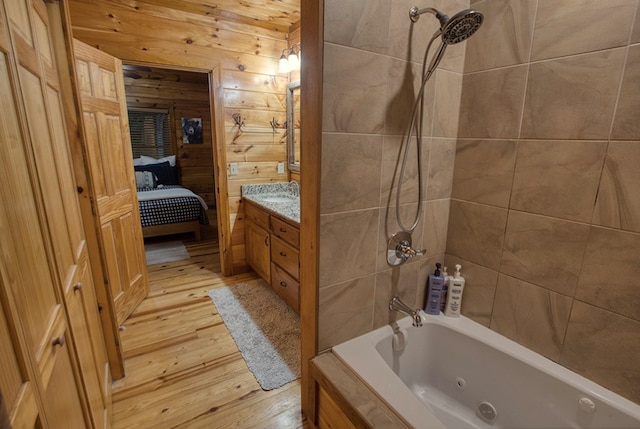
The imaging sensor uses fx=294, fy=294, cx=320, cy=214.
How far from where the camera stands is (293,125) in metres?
3.05

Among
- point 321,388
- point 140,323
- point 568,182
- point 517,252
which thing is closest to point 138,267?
point 140,323

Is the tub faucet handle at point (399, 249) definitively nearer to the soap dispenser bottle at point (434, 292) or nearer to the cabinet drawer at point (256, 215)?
the soap dispenser bottle at point (434, 292)

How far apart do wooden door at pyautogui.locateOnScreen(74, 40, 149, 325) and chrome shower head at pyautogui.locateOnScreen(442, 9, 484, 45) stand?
2104mm

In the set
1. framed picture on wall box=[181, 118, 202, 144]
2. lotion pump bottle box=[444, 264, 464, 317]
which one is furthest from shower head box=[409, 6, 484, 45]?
framed picture on wall box=[181, 118, 202, 144]

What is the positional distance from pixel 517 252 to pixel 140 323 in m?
2.66

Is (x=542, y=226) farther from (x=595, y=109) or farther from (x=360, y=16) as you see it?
(x=360, y=16)

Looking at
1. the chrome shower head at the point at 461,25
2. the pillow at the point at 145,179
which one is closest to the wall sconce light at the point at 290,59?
the chrome shower head at the point at 461,25

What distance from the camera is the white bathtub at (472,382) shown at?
1.14 metres

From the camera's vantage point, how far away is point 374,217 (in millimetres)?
1362

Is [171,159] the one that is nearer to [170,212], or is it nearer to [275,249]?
[170,212]

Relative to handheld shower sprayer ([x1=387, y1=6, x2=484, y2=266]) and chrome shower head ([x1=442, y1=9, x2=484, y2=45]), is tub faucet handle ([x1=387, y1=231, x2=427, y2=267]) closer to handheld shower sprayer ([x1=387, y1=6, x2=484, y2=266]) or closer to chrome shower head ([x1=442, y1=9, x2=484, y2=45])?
handheld shower sprayer ([x1=387, y1=6, x2=484, y2=266])

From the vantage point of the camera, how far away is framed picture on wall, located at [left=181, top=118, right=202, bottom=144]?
5694 mm

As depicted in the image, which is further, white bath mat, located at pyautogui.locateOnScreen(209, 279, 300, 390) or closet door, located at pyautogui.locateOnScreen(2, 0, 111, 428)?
white bath mat, located at pyautogui.locateOnScreen(209, 279, 300, 390)

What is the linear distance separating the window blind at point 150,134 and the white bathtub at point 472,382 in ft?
18.6
